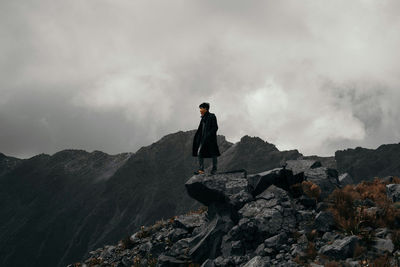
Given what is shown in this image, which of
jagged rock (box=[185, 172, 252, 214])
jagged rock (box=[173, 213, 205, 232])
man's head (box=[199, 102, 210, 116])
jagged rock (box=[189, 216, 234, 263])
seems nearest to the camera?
jagged rock (box=[189, 216, 234, 263])

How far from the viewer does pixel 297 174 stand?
667 inches

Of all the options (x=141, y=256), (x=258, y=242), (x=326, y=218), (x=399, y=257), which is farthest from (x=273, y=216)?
(x=141, y=256)

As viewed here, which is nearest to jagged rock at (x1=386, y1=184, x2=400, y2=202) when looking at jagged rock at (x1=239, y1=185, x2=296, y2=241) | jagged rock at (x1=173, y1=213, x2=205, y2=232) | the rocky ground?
the rocky ground

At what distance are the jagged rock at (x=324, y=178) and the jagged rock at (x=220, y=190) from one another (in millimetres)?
2777

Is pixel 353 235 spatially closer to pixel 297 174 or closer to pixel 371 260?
pixel 371 260

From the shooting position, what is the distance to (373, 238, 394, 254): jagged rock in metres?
11.4

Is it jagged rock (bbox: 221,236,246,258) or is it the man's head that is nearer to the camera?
jagged rock (bbox: 221,236,246,258)

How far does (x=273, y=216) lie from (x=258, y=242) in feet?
3.78

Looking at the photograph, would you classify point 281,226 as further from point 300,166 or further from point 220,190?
point 300,166

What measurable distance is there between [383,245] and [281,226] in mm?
3714

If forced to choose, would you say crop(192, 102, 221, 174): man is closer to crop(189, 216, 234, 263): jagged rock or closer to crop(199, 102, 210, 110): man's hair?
crop(199, 102, 210, 110): man's hair

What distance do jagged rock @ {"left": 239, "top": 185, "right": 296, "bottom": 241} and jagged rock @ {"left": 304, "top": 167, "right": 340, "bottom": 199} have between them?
1.40m

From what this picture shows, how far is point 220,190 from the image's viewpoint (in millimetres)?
16984

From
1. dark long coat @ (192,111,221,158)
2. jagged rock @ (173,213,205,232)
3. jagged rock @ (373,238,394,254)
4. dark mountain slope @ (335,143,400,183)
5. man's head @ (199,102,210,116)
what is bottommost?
jagged rock @ (373,238,394,254)
